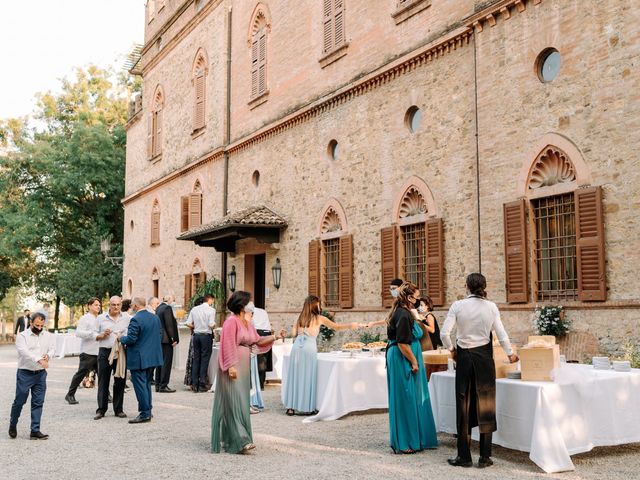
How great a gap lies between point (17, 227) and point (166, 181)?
37.6 feet

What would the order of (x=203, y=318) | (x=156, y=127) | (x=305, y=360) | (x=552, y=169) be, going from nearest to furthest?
(x=305, y=360) < (x=552, y=169) < (x=203, y=318) < (x=156, y=127)

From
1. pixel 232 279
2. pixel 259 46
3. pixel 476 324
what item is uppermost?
pixel 259 46

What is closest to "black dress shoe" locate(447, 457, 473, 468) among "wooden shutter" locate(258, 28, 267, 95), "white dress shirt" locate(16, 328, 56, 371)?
"white dress shirt" locate(16, 328, 56, 371)

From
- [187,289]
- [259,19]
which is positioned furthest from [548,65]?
[187,289]

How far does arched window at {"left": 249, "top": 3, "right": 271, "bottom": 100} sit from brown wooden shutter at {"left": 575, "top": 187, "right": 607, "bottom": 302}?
11387 mm

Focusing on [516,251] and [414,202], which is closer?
[516,251]

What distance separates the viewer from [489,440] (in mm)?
6613

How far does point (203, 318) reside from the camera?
13133mm

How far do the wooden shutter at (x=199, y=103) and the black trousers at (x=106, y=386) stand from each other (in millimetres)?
14238

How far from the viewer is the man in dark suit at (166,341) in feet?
43.2

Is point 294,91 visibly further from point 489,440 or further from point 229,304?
point 489,440

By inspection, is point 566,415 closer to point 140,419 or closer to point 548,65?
point 140,419

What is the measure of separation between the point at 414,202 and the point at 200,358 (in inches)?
203

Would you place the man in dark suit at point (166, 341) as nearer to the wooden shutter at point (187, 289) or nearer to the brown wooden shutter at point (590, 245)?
the brown wooden shutter at point (590, 245)
